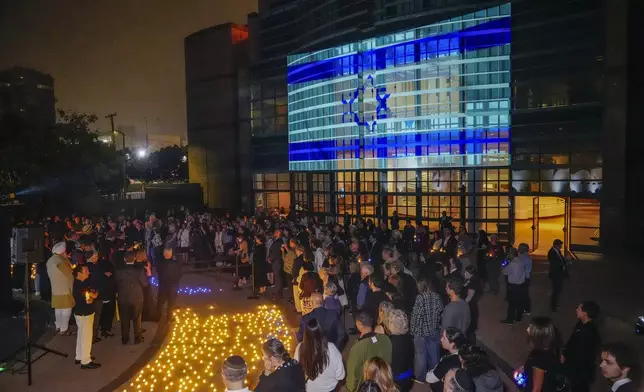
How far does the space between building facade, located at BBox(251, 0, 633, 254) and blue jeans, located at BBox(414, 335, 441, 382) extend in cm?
1496

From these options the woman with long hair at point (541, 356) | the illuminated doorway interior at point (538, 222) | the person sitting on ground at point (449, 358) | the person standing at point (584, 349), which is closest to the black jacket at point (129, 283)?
the person sitting on ground at point (449, 358)

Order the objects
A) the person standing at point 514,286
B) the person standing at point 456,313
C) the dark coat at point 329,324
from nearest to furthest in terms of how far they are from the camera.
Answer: the dark coat at point 329,324
the person standing at point 456,313
the person standing at point 514,286

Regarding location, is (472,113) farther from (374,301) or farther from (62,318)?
(62,318)

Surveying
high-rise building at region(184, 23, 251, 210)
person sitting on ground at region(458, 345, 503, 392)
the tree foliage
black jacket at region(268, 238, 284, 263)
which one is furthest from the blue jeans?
the tree foliage

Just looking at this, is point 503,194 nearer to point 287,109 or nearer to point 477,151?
point 477,151

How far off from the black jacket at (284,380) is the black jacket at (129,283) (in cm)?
593

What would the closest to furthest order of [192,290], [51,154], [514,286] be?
[514,286] → [192,290] → [51,154]

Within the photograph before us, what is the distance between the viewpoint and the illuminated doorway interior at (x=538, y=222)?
892 inches

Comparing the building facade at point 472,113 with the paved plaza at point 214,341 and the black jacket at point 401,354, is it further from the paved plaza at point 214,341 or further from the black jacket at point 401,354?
the black jacket at point 401,354

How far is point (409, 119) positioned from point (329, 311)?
62.2 feet

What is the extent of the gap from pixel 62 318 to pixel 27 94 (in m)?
52.2

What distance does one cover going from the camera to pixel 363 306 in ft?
28.0

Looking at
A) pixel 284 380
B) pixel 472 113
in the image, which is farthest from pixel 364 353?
pixel 472 113

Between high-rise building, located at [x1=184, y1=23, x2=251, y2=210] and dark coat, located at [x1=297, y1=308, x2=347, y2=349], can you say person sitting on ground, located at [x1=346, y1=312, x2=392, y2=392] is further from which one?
high-rise building, located at [x1=184, y1=23, x2=251, y2=210]
